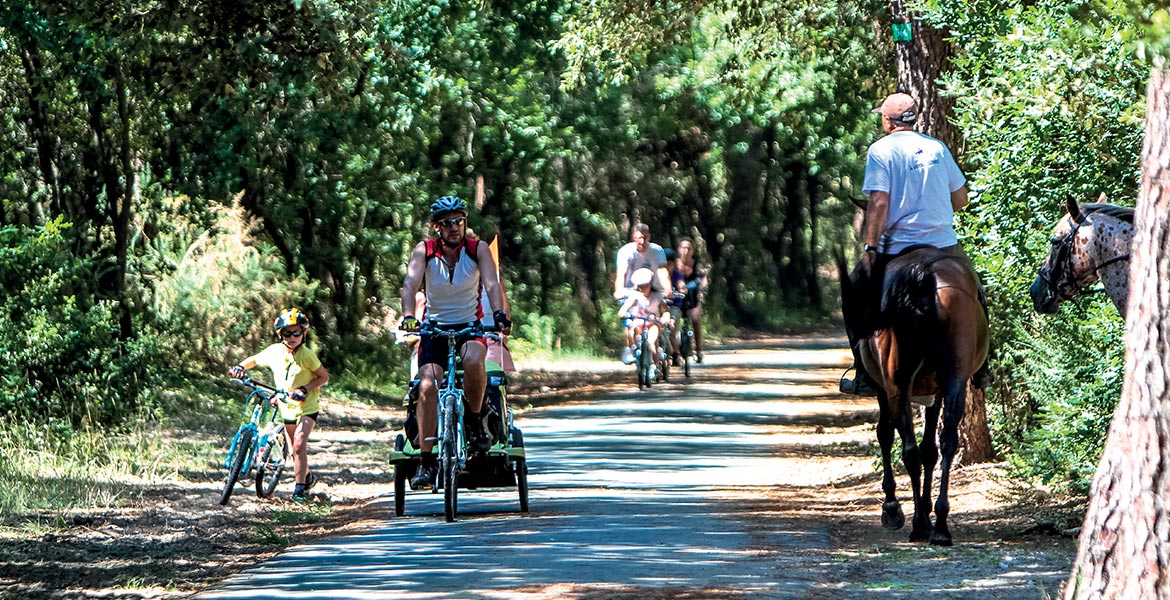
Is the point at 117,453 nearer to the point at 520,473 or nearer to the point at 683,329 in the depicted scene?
the point at 520,473

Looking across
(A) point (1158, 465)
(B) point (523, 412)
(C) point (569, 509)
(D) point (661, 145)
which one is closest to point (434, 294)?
(C) point (569, 509)

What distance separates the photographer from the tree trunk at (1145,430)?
22.3 feet

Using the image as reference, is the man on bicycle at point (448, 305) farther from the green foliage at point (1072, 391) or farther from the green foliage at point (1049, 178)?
the green foliage at point (1072, 391)

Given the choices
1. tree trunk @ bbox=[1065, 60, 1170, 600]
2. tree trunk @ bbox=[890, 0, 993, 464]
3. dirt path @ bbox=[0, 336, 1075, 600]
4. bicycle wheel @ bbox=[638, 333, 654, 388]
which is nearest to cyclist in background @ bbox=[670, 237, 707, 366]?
bicycle wheel @ bbox=[638, 333, 654, 388]

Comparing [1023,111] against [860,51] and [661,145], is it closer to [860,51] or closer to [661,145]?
[860,51]

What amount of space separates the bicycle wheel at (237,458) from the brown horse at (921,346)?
4933 mm

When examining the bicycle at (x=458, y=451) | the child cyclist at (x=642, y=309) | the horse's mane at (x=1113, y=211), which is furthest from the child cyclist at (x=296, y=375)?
the child cyclist at (x=642, y=309)

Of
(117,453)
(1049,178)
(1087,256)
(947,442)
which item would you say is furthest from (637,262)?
(1087,256)

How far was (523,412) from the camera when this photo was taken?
2356 cm

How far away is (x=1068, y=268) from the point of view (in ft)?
32.8

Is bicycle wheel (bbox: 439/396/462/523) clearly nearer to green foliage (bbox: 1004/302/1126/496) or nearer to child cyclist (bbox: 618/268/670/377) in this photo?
green foliage (bbox: 1004/302/1126/496)

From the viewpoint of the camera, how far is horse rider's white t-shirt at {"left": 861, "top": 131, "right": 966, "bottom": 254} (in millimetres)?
10844

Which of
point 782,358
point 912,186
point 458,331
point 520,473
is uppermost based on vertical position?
point 912,186

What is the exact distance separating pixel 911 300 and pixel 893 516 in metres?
1.54
